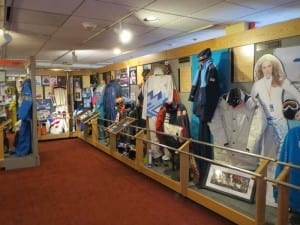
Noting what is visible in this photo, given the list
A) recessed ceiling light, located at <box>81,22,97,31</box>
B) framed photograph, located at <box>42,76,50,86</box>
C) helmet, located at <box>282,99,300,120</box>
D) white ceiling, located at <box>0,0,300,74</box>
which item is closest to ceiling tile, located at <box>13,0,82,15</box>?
white ceiling, located at <box>0,0,300,74</box>

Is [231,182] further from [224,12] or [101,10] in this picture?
[101,10]

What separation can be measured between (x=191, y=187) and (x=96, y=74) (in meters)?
5.29

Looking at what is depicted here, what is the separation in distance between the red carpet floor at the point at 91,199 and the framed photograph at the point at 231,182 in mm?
359

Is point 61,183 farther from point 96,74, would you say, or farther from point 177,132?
point 96,74

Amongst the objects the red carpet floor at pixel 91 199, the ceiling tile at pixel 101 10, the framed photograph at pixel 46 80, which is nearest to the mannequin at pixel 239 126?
the red carpet floor at pixel 91 199

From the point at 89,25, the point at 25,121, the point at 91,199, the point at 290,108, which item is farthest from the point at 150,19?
the point at 25,121

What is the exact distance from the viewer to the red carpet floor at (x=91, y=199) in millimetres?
3059

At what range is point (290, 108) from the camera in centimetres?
283

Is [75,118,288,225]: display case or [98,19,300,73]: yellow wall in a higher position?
[98,19,300,73]: yellow wall

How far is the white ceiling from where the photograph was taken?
3.50 meters

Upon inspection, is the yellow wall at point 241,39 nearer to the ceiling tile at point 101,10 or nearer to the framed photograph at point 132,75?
the framed photograph at point 132,75

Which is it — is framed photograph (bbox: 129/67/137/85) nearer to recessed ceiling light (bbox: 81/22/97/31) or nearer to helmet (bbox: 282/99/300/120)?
recessed ceiling light (bbox: 81/22/97/31)

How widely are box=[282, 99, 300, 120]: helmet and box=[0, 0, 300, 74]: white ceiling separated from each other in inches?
59.6

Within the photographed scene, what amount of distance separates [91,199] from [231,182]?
1.91 m
